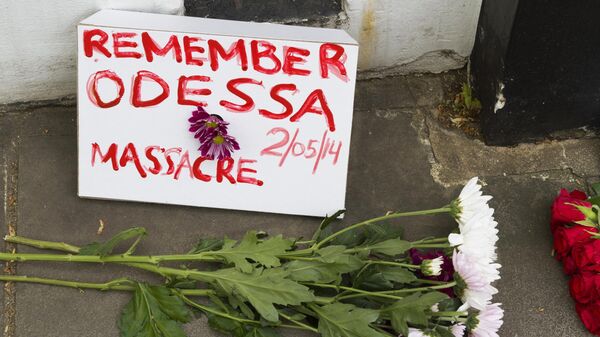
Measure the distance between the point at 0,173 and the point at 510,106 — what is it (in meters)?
1.30

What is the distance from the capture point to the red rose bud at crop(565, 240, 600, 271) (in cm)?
201

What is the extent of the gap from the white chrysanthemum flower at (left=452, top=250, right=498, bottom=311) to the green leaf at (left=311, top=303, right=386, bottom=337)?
0.64 ft

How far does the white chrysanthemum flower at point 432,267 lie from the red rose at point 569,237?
1.32ft

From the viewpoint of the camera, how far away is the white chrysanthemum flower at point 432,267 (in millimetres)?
1828

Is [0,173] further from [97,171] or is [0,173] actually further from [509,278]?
→ [509,278]

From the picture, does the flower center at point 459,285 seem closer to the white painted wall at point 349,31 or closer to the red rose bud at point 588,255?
the red rose bud at point 588,255

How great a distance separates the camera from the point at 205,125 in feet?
6.71

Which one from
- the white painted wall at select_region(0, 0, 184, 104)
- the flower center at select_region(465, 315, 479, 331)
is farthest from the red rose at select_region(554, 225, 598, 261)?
the white painted wall at select_region(0, 0, 184, 104)

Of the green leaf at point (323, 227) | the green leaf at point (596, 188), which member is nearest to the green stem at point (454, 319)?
the green leaf at point (323, 227)

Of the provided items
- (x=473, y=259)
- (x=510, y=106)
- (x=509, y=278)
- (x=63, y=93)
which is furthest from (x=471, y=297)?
(x=63, y=93)

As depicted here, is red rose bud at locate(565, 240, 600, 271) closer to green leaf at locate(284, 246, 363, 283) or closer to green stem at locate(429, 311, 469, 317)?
green stem at locate(429, 311, 469, 317)

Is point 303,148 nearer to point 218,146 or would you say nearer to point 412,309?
point 218,146

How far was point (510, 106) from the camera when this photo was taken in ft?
7.31

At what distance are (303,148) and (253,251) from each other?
307 mm
